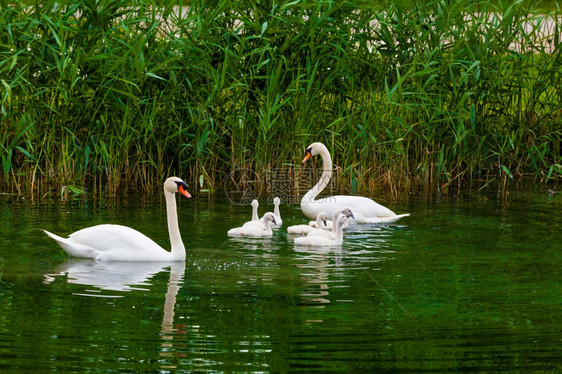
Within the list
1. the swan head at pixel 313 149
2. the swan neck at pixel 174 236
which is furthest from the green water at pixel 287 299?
the swan head at pixel 313 149

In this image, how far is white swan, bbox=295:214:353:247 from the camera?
10.1m

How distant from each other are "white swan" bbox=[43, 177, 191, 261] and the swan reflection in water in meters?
0.06

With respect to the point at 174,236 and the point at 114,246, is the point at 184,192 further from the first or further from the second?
the point at 114,246

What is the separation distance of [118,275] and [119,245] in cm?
57

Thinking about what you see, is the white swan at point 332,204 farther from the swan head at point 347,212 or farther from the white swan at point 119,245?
the white swan at point 119,245

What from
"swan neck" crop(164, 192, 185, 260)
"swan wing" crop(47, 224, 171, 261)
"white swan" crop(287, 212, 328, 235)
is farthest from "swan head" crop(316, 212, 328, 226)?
"swan wing" crop(47, 224, 171, 261)

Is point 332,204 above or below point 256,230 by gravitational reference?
above

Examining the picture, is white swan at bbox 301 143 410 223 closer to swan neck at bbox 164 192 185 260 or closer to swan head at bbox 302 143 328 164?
swan head at bbox 302 143 328 164

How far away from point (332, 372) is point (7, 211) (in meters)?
6.24

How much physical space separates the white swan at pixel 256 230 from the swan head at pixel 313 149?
5.67 feet

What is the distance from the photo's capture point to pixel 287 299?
782 centimetres

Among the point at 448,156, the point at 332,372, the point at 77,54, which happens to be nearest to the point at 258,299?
the point at 332,372

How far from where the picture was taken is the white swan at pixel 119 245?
922 centimetres

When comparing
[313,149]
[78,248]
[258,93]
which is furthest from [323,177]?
[78,248]
